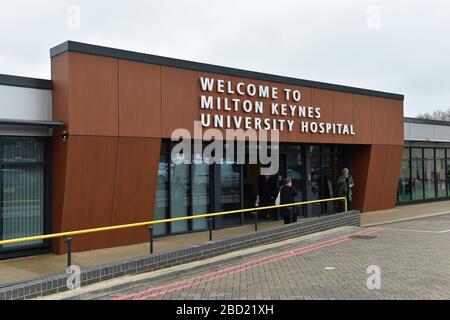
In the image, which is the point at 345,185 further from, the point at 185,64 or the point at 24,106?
the point at 24,106

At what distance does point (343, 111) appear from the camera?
17188 millimetres

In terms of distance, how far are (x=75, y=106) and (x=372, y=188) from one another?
12.6m

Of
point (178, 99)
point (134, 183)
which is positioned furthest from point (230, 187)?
point (134, 183)

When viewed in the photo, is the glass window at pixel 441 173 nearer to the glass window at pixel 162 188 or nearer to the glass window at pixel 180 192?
the glass window at pixel 180 192

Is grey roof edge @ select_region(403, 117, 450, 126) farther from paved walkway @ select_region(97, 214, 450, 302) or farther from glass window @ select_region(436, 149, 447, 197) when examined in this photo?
paved walkway @ select_region(97, 214, 450, 302)

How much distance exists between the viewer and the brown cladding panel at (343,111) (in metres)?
16.9

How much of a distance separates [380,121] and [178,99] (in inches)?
386

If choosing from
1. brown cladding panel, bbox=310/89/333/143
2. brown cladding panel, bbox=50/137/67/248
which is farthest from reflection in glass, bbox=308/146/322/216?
brown cladding panel, bbox=50/137/67/248

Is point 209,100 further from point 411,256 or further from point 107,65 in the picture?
point 411,256

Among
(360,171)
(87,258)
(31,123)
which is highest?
(31,123)

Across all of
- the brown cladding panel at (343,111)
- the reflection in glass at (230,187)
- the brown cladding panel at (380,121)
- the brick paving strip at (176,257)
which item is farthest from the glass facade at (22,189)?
the brown cladding panel at (380,121)
